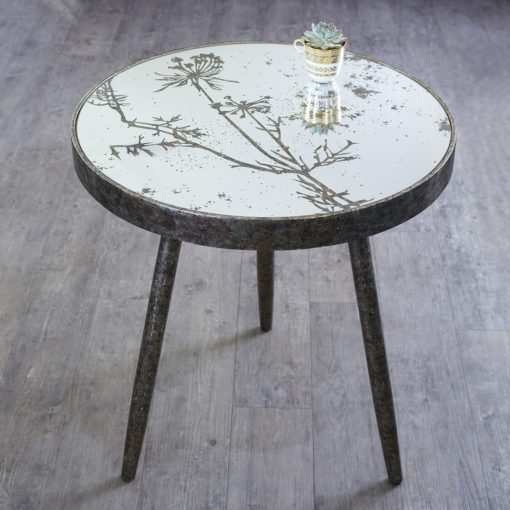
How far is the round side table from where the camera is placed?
3.61 feet

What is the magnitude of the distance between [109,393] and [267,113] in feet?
1.83

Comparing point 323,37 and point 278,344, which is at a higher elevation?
point 323,37

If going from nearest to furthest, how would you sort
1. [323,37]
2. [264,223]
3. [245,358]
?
[264,223] < [323,37] < [245,358]

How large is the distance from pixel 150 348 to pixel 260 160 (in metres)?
0.31

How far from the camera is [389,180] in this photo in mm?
1158

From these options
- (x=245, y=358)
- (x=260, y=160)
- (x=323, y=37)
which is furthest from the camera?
(x=245, y=358)

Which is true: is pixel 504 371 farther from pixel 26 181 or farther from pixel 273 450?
pixel 26 181

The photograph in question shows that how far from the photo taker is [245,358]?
1.59m

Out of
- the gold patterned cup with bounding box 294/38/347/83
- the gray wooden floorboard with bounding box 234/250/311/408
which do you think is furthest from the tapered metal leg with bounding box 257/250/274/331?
the gold patterned cup with bounding box 294/38/347/83

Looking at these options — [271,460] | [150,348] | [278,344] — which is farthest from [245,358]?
[150,348]

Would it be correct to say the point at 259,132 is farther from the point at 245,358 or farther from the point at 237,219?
the point at 245,358

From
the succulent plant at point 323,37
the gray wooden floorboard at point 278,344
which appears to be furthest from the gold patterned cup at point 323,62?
the gray wooden floorboard at point 278,344

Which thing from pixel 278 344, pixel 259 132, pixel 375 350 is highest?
pixel 259 132

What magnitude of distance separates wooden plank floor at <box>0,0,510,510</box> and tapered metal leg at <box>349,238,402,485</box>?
7 cm
